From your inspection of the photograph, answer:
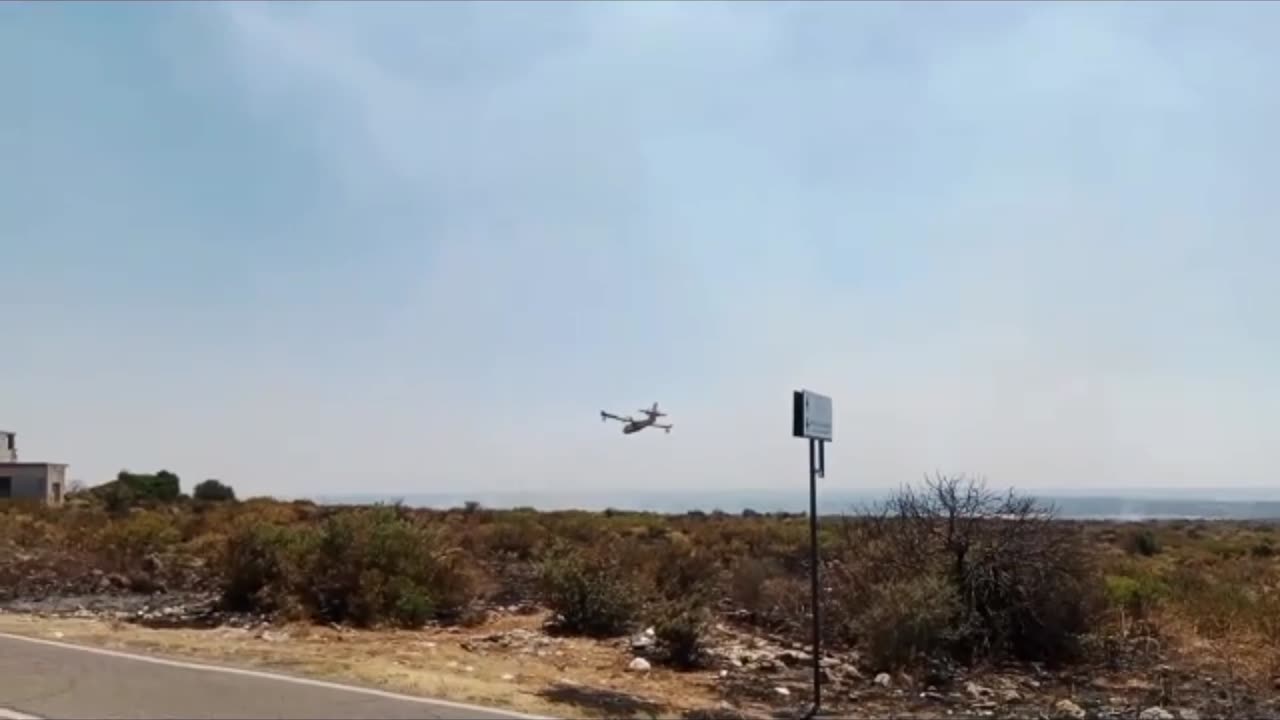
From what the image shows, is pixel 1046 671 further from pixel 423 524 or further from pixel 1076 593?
pixel 423 524

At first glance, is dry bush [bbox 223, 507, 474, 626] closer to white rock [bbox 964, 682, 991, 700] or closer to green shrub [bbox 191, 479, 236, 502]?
white rock [bbox 964, 682, 991, 700]

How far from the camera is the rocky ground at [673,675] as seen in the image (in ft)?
36.2

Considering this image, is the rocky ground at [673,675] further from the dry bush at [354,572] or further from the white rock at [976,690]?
the dry bush at [354,572]

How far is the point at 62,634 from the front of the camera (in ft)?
49.3

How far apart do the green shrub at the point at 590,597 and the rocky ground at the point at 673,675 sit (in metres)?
0.51

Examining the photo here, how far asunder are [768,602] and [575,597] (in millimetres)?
3712

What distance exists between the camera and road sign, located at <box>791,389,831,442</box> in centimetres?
1066

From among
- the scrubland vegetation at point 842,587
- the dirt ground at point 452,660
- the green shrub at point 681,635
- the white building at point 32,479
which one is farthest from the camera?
the white building at point 32,479

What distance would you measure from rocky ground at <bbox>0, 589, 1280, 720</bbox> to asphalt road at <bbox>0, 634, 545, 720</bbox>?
665 mm


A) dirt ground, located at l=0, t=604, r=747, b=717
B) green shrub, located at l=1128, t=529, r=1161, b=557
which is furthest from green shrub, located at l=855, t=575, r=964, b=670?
green shrub, located at l=1128, t=529, r=1161, b=557

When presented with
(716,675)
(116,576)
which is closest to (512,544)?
(116,576)

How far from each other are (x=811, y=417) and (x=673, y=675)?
401cm

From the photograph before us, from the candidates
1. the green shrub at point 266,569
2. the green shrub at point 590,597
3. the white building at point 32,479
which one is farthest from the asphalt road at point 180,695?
the white building at point 32,479

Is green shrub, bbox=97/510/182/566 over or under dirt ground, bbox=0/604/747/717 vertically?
over
